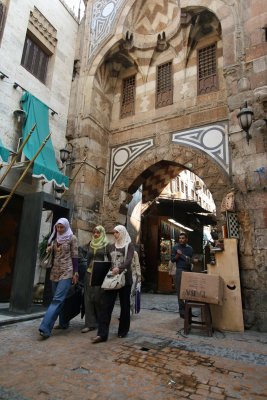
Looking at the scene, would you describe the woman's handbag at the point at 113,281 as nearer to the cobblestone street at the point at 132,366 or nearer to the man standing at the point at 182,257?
the cobblestone street at the point at 132,366

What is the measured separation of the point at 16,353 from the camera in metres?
3.14

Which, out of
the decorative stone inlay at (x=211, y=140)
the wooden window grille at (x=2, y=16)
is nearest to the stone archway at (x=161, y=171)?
the decorative stone inlay at (x=211, y=140)

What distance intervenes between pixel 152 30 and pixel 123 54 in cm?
128

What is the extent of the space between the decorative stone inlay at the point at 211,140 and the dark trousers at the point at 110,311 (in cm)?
475

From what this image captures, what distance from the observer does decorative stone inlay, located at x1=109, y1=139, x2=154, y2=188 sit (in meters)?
9.05

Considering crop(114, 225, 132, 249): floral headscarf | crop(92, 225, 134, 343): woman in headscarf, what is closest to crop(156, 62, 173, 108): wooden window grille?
crop(114, 225, 132, 249): floral headscarf

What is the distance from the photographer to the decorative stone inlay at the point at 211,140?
7.56 m

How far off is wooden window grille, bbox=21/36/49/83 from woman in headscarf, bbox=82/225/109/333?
6953 mm

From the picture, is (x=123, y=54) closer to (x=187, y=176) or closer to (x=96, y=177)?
(x=96, y=177)

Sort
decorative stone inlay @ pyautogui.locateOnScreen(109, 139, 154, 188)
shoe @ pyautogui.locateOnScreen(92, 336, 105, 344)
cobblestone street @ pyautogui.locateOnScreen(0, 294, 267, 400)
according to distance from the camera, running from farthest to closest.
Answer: decorative stone inlay @ pyautogui.locateOnScreen(109, 139, 154, 188) → shoe @ pyautogui.locateOnScreen(92, 336, 105, 344) → cobblestone street @ pyautogui.locateOnScreen(0, 294, 267, 400)

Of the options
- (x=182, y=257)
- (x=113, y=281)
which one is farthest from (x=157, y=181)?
(x=113, y=281)

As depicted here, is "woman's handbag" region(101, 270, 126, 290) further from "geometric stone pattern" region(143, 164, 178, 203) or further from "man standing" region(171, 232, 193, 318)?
"geometric stone pattern" region(143, 164, 178, 203)

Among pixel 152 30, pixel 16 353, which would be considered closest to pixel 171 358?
pixel 16 353

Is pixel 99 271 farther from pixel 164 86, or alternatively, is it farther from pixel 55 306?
pixel 164 86
